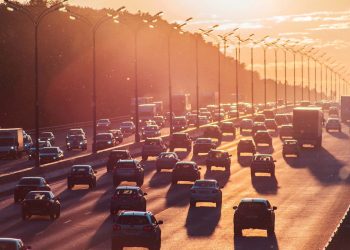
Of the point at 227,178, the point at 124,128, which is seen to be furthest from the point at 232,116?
the point at 227,178

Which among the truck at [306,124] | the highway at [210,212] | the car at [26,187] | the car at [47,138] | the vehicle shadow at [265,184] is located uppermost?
the truck at [306,124]

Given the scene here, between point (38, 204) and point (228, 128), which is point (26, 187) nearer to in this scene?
point (38, 204)

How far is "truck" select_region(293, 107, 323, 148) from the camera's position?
337 ft

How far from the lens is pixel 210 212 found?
5344 cm

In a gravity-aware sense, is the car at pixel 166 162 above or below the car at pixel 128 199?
below

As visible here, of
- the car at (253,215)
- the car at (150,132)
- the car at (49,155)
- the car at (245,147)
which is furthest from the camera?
the car at (150,132)

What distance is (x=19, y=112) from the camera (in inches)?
5896

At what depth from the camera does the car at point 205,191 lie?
2157 inches

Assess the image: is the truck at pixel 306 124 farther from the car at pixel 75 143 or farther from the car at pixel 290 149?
the car at pixel 75 143

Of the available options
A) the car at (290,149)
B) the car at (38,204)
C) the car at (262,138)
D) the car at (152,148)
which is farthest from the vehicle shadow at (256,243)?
the car at (262,138)

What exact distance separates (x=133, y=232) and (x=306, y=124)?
6781 cm

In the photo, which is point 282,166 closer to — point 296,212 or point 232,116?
point 296,212

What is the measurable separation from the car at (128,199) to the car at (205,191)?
5.59 m

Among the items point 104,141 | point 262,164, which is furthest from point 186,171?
point 104,141
